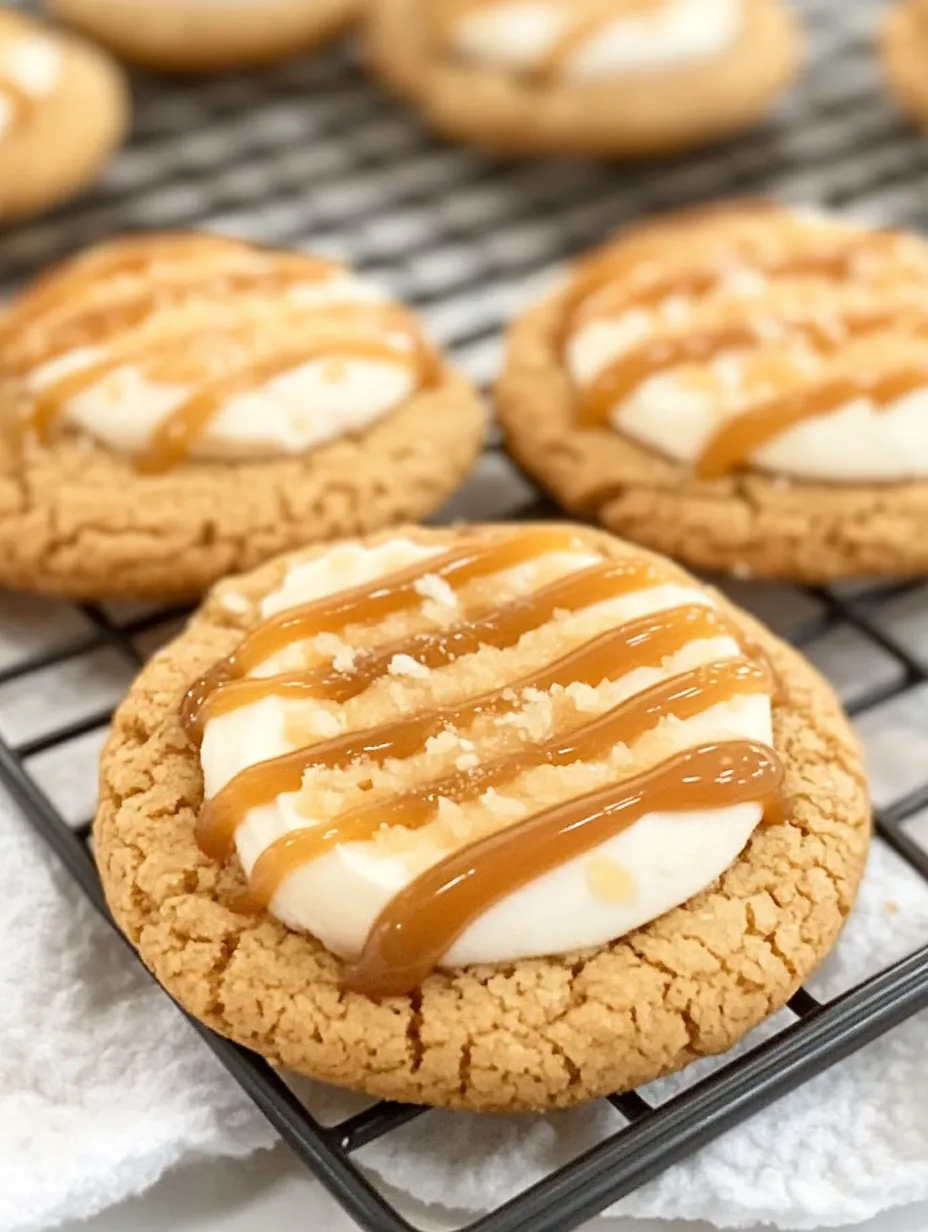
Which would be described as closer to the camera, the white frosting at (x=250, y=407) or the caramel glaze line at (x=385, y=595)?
the caramel glaze line at (x=385, y=595)

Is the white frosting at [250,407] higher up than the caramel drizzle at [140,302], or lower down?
lower down

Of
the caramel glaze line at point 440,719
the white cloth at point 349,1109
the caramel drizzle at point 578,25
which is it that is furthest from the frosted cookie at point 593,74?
the white cloth at point 349,1109

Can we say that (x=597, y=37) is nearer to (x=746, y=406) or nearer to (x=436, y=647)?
(x=746, y=406)

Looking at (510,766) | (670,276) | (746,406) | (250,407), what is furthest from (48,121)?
(510,766)

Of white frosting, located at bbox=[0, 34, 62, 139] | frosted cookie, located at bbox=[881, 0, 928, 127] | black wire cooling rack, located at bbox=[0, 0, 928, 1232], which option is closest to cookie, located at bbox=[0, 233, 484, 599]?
black wire cooling rack, located at bbox=[0, 0, 928, 1232]

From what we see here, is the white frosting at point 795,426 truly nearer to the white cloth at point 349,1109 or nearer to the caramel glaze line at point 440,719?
the caramel glaze line at point 440,719

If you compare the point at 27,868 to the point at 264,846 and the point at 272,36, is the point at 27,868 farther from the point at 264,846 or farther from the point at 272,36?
the point at 272,36
